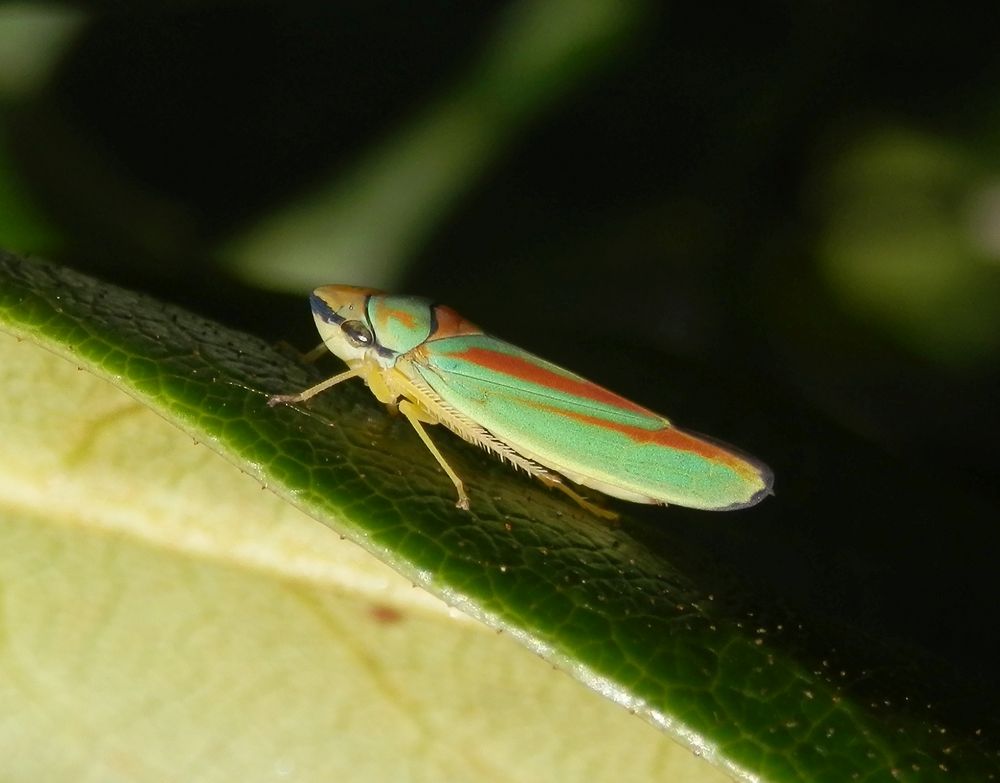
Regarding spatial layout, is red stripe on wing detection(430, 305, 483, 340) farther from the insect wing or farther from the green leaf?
the green leaf

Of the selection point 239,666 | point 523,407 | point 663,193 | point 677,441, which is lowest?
point 239,666

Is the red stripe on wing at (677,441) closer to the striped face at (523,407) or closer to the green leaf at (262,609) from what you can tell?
the striped face at (523,407)

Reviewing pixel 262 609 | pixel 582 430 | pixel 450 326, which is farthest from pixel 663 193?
pixel 262 609

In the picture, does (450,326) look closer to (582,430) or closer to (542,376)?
(542,376)

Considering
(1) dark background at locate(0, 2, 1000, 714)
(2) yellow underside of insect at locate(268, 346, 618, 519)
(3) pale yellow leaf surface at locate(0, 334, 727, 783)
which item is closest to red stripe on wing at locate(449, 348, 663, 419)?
(2) yellow underside of insect at locate(268, 346, 618, 519)

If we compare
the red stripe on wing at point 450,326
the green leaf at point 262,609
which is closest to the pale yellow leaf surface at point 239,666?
the green leaf at point 262,609

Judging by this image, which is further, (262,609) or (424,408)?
(424,408)
